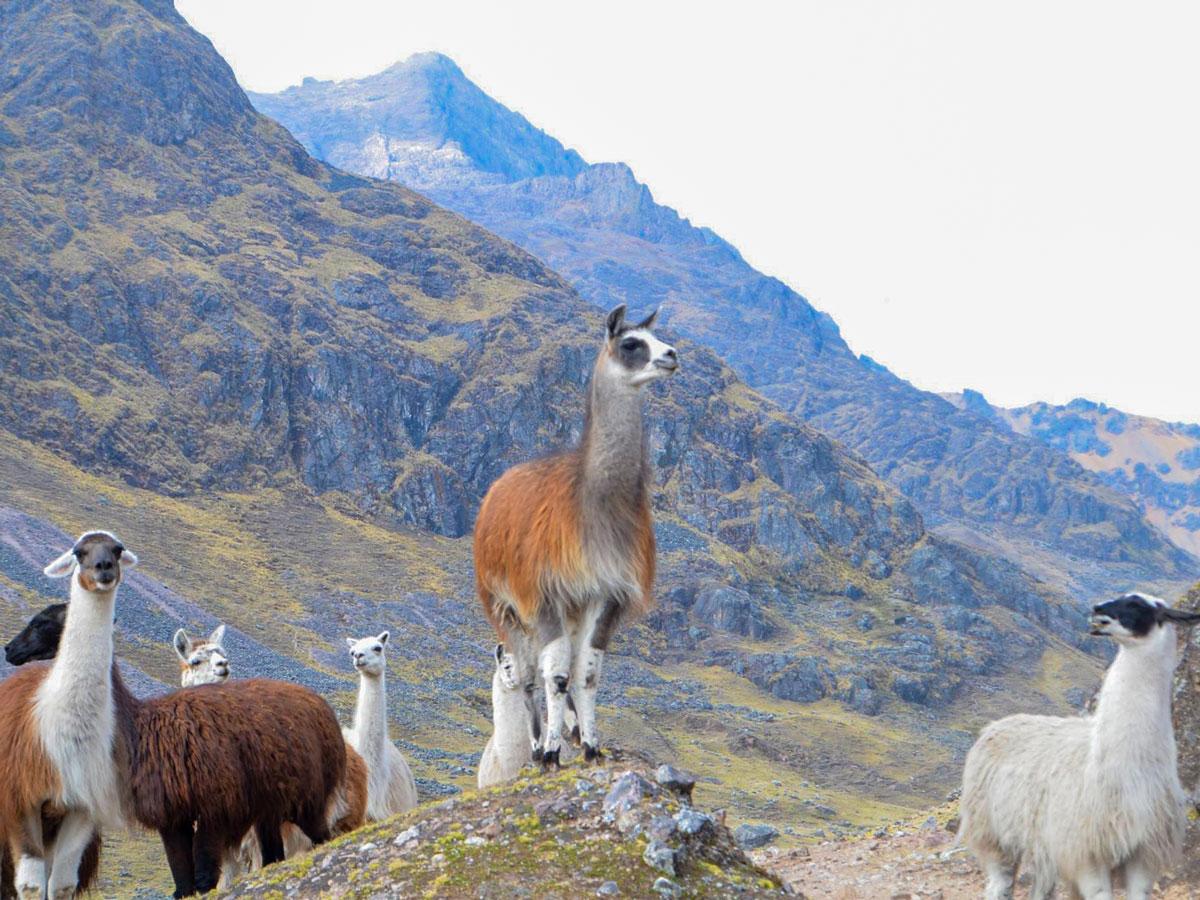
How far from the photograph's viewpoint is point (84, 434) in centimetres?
13550

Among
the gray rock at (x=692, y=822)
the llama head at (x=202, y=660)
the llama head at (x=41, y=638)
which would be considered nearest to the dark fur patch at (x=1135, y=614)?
the gray rock at (x=692, y=822)

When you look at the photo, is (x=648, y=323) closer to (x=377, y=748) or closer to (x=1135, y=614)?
Result: (x=1135, y=614)

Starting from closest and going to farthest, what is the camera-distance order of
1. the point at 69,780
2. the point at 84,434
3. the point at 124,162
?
the point at 69,780 → the point at 84,434 → the point at 124,162

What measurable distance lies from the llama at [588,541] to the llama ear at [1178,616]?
4.47 m

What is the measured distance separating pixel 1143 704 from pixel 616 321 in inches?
226

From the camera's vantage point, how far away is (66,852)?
1014cm

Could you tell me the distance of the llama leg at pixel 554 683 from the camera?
10.4m

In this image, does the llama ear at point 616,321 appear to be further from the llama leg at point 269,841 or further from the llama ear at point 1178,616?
the llama leg at point 269,841

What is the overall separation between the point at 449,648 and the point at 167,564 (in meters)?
27.8

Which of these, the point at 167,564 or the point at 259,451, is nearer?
the point at 167,564

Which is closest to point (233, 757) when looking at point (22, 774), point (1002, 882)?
point (22, 774)

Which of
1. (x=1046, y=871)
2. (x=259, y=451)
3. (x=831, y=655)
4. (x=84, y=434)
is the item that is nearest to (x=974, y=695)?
(x=831, y=655)

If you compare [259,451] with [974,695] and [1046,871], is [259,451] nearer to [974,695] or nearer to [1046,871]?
[974,695]

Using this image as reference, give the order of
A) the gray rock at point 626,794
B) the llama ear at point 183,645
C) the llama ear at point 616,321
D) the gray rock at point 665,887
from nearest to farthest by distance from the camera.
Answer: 1. the gray rock at point 665,887
2. the gray rock at point 626,794
3. the llama ear at point 616,321
4. the llama ear at point 183,645
